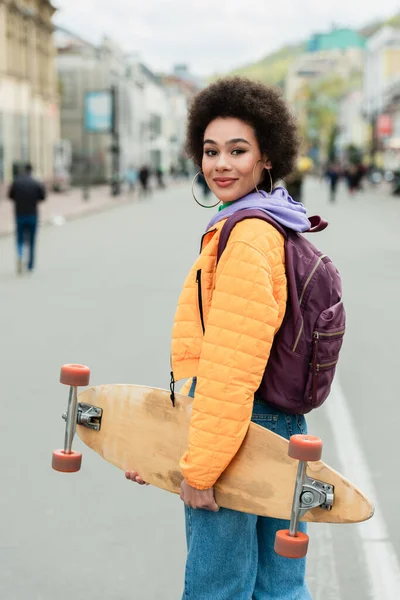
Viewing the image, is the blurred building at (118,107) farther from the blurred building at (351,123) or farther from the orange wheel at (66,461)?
the orange wheel at (66,461)

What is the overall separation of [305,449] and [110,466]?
3542 millimetres

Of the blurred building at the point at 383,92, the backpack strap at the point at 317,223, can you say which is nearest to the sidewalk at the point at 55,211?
the backpack strap at the point at 317,223

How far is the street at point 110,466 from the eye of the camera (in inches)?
173

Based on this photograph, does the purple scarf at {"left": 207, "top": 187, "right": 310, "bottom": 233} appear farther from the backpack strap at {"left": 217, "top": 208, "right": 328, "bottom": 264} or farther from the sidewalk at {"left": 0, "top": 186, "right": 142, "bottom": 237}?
the sidewalk at {"left": 0, "top": 186, "right": 142, "bottom": 237}

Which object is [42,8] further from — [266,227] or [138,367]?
[266,227]

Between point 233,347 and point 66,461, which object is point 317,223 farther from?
point 66,461

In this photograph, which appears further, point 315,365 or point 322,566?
point 322,566

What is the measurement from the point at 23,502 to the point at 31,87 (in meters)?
53.1

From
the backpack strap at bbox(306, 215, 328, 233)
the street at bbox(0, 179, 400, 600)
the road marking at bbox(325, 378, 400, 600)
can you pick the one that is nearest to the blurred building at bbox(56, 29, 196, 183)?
the street at bbox(0, 179, 400, 600)

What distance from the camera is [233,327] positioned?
268 cm

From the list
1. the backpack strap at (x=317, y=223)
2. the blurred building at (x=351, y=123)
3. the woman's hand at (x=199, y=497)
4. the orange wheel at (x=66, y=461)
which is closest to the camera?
the woman's hand at (x=199, y=497)

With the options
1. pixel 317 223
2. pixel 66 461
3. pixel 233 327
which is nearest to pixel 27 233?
pixel 317 223

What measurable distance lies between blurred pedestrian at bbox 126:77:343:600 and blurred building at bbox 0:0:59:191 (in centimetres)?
4592

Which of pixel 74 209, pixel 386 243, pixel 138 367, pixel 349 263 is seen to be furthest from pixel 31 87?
pixel 138 367
